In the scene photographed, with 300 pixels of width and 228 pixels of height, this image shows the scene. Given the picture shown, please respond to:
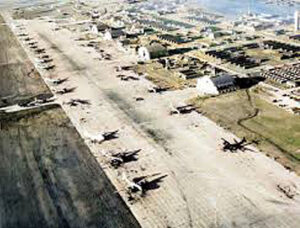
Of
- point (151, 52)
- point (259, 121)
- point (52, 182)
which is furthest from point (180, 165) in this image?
point (151, 52)

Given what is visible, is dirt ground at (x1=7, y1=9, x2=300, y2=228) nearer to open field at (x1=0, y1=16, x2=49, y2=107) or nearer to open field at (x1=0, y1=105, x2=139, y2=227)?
open field at (x1=0, y1=105, x2=139, y2=227)

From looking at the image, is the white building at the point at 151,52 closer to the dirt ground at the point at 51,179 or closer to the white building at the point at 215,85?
the white building at the point at 215,85

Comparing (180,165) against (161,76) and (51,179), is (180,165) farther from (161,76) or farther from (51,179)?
(161,76)

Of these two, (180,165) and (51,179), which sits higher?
(51,179)

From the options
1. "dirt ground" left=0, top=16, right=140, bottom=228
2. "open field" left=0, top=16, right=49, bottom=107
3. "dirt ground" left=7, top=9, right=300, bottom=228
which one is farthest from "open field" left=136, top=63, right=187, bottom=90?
"dirt ground" left=0, top=16, right=140, bottom=228

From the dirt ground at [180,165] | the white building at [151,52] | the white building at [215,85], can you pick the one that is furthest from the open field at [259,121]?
the white building at [151,52]

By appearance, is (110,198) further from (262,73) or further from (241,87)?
(262,73)
